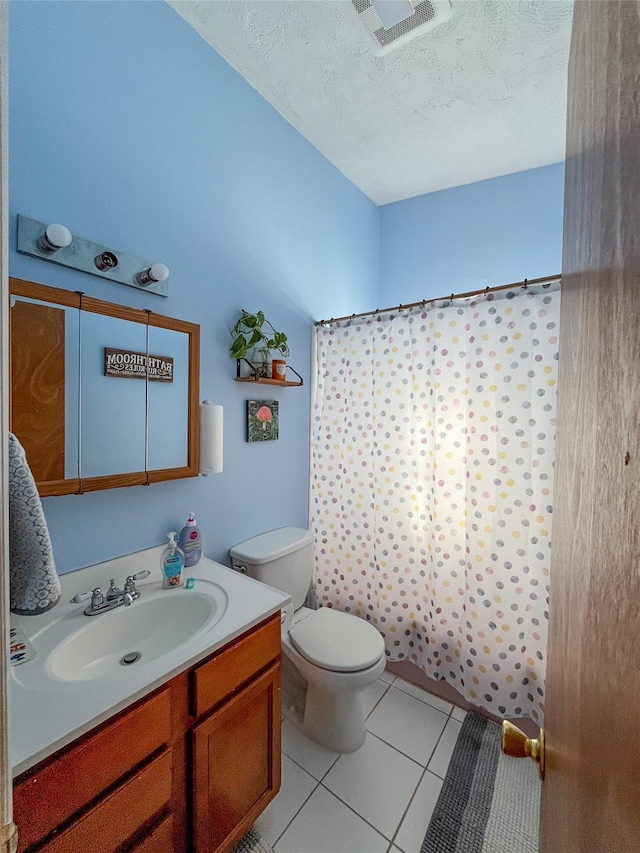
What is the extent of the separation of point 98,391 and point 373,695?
6.28ft

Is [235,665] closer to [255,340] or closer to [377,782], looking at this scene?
[377,782]

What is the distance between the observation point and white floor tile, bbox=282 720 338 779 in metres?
1.41

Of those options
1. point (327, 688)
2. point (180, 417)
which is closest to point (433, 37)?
point (180, 417)

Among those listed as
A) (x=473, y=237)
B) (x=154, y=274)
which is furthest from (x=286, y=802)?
(x=473, y=237)

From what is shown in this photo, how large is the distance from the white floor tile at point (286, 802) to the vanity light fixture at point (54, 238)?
200 centimetres

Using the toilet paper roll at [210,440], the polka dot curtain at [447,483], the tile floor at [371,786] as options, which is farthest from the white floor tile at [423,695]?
the toilet paper roll at [210,440]

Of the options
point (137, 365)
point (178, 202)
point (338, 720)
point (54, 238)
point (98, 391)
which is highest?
point (178, 202)

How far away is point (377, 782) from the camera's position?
4.44 feet

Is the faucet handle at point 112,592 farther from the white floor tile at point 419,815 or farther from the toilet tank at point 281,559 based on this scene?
Answer: the white floor tile at point 419,815

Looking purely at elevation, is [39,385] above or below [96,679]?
above

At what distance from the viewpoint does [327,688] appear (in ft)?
4.50

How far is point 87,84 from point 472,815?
2.83 metres

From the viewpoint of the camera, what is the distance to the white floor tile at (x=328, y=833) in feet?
3.78

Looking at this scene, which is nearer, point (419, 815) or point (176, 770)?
point (176, 770)
